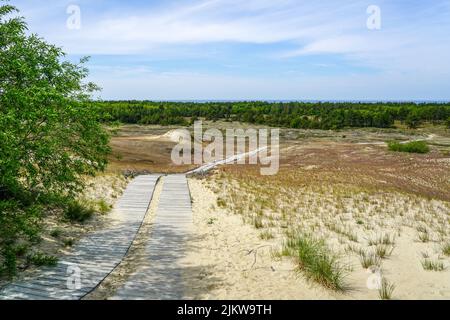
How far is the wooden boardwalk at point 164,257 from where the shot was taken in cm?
958

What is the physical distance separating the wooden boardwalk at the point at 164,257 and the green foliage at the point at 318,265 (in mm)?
3161

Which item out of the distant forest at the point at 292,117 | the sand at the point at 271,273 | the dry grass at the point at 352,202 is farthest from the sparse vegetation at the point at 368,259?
the distant forest at the point at 292,117

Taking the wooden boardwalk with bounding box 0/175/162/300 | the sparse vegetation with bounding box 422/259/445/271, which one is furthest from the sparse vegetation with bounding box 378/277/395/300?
the wooden boardwalk with bounding box 0/175/162/300

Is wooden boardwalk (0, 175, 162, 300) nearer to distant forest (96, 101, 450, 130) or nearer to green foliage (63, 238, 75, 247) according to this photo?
green foliage (63, 238, 75, 247)

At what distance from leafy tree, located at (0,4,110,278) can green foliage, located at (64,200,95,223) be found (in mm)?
1813

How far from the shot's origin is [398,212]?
18.3m

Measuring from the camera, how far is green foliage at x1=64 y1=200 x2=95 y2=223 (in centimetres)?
1605

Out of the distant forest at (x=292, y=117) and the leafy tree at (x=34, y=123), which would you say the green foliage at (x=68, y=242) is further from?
the distant forest at (x=292, y=117)

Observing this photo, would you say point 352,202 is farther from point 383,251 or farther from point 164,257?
point 164,257

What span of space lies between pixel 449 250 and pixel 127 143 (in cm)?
4288

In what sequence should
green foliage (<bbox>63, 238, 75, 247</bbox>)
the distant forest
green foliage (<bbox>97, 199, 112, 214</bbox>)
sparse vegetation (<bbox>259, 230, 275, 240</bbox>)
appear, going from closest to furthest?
1. green foliage (<bbox>63, 238, 75, 247</bbox>)
2. sparse vegetation (<bbox>259, 230, 275, 240</bbox>)
3. green foliage (<bbox>97, 199, 112, 214</bbox>)
4. the distant forest
